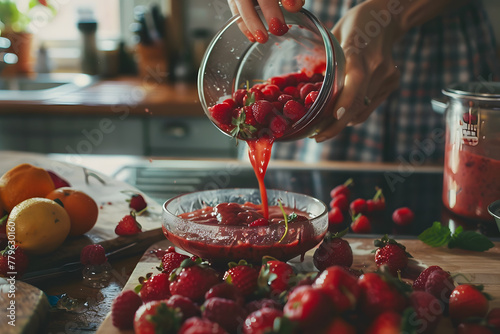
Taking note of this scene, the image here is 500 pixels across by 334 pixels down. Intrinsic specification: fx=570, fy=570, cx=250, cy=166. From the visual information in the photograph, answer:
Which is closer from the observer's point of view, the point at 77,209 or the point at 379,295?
the point at 379,295

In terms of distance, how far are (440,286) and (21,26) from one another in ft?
10.8

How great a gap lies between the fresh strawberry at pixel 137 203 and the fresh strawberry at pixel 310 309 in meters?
0.74

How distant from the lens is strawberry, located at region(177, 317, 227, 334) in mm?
734

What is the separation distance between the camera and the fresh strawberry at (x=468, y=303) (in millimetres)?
872

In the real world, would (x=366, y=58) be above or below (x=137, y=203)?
above

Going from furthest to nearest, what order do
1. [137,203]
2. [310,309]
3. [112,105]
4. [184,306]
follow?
1. [112,105]
2. [137,203]
3. [184,306]
4. [310,309]

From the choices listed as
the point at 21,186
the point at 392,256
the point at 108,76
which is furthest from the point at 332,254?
the point at 108,76

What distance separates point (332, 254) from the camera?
3.54 ft

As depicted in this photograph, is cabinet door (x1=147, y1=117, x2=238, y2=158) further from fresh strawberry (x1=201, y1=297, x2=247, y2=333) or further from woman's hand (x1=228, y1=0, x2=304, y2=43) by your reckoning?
fresh strawberry (x1=201, y1=297, x2=247, y2=333)

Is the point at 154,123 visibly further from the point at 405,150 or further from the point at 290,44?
the point at 290,44

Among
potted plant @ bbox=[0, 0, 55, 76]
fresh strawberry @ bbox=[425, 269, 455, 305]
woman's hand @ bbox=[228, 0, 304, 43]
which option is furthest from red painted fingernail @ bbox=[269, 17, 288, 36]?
potted plant @ bbox=[0, 0, 55, 76]

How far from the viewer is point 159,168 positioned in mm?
1867

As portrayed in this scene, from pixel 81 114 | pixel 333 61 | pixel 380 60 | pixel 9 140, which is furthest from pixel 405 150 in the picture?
pixel 9 140

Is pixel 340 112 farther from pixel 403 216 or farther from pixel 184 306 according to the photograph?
pixel 184 306
